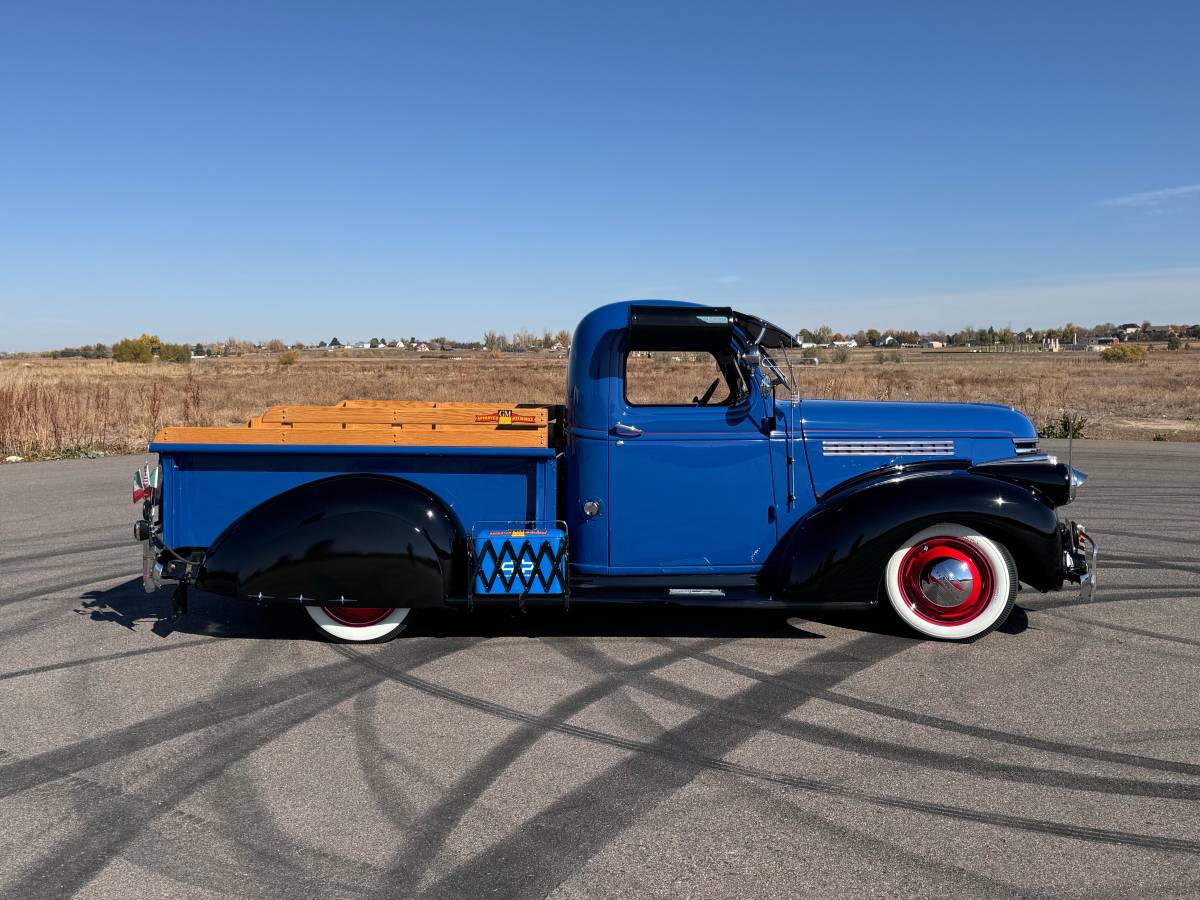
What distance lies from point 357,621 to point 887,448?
11.9 feet

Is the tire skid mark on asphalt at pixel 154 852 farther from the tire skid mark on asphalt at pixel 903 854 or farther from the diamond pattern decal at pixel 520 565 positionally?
the diamond pattern decal at pixel 520 565

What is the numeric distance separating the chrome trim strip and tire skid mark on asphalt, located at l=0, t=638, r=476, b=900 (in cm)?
294

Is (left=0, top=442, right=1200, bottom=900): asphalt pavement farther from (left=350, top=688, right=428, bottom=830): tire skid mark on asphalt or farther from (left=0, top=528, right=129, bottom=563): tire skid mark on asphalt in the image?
(left=0, top=528, right=129, bottom=563): tire skid mark on asphalt

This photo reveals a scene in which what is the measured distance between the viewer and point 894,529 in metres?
5.69

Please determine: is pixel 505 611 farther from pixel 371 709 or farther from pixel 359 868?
pixel 359 868

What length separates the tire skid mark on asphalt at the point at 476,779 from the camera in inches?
133

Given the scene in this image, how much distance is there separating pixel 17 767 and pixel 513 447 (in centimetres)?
296

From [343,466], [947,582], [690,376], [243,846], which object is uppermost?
[690,376]

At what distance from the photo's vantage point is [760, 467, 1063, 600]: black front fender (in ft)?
18.7

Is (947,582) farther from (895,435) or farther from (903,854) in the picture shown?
(903,854)

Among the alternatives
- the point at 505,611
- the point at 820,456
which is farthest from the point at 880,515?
the point at 505,611

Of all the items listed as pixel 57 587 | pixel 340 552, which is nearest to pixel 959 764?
pixel 340 552

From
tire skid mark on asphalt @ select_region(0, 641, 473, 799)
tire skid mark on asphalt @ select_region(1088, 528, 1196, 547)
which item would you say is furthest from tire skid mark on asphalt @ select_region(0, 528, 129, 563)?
tire skid mark on asphalt @ select_region(1088, 528, 1196, 547)

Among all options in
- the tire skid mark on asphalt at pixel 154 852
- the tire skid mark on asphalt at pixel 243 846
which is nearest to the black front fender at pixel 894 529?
the tire skid mark on asphalt at pixel 243 846
